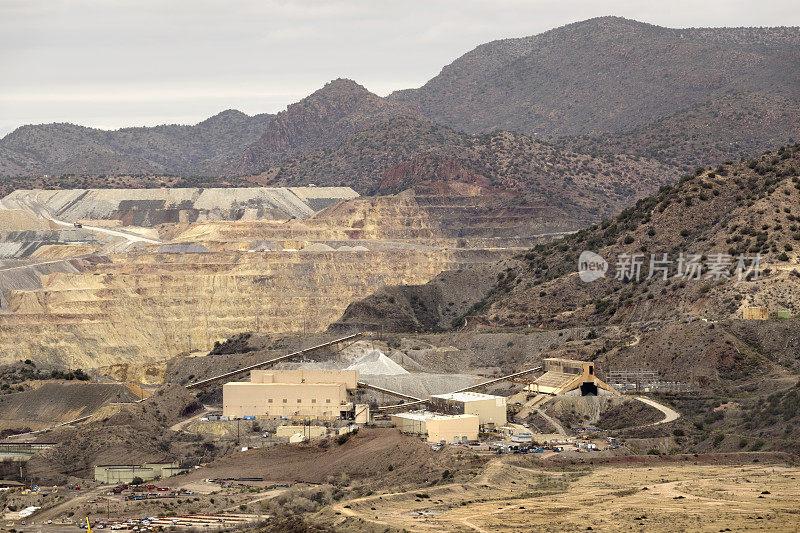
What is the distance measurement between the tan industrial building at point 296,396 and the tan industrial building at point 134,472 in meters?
13.1

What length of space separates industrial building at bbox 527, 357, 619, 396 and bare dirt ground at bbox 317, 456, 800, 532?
67.3 ft

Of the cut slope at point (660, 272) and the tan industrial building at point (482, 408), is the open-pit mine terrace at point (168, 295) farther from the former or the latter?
the tan industrial building at point (482, 408)

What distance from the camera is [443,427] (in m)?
92.4

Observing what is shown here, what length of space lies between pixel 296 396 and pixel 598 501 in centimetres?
3826

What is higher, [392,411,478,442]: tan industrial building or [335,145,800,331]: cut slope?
[335,145,800,331]: cut slope

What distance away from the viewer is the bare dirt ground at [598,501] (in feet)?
218

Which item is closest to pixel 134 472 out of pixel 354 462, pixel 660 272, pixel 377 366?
pixel 354 462

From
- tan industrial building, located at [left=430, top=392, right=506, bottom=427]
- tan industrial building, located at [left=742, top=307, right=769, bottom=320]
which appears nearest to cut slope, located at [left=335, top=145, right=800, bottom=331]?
tan industrial building, located at [left=742, top=307, right=769, bottom=320]

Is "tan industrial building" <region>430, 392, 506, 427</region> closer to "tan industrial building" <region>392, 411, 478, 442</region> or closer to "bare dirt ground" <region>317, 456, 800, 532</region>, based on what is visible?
"tan industrial building" <region>392, 411, 478, 442</region>

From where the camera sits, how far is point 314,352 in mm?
130000

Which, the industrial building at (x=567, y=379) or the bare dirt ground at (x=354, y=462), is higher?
the industrial building at (x=567, y=379)

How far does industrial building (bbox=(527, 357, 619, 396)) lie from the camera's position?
343 feet

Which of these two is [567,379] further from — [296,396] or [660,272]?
[660,272]

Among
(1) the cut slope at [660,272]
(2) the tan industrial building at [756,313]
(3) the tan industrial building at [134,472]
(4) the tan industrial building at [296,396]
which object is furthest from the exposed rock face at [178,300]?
(2) the tan industrial building at [756,313]
